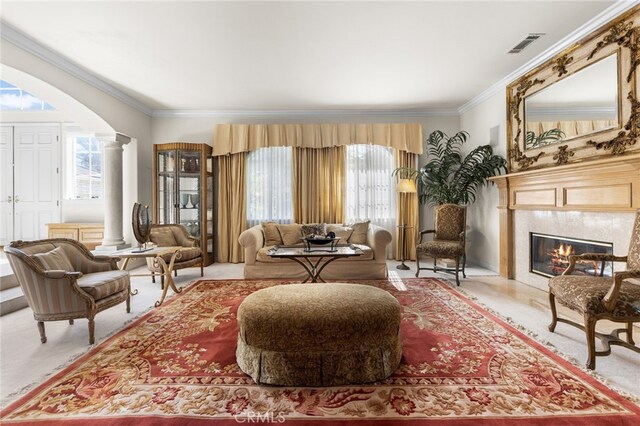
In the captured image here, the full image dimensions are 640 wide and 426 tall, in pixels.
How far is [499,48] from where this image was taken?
3.53m

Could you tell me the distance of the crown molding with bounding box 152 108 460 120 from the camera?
580 centimetres

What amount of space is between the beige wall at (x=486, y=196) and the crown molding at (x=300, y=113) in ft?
2.06

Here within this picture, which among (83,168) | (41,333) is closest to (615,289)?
(41,333)

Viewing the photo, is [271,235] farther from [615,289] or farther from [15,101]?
[15,101]

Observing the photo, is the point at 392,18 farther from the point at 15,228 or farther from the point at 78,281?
the point at 15,228

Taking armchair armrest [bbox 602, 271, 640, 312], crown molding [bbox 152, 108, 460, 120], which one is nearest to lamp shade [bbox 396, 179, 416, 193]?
crown molding [bbox 152, 108, 460, 120]

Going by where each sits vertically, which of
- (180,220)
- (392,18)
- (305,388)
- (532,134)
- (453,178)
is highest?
(392,18)

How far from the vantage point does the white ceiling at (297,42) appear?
110 inches

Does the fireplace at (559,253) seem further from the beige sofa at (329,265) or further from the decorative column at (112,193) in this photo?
the decorative column at (112,193)

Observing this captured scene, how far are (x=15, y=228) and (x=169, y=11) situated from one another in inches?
239

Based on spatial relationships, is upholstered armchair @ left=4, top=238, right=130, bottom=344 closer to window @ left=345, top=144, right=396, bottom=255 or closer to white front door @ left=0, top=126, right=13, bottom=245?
window @ left=345, top=144, right=396, bottom=255

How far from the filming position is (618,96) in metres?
→ 2.83

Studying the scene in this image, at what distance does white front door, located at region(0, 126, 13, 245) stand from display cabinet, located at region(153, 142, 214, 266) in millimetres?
3257

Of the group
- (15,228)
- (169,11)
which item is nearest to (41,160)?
(15,228)
